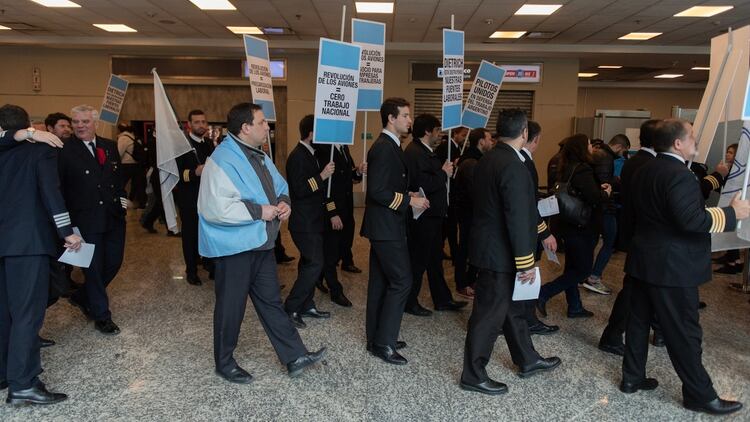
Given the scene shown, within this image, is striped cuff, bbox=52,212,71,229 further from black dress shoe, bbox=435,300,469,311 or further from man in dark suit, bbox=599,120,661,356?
man in dark suit, bbox=599,120,661,356

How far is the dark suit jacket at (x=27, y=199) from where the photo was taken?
2.88 metres

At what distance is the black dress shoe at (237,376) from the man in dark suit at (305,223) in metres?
0.94

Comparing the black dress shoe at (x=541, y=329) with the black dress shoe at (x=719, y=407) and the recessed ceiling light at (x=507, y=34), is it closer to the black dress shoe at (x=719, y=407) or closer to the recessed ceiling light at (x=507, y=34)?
the black dress shoe at (x=719, y=407)

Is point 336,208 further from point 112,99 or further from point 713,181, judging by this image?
point 112,99

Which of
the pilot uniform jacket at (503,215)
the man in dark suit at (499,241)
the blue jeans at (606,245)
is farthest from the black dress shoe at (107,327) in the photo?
the blue jeans at (606,245)

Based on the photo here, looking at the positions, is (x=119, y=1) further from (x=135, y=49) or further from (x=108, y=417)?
(x=108, y=417)

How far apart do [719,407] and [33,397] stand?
3687mm

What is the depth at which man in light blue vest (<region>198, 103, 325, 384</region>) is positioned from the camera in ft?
9.68

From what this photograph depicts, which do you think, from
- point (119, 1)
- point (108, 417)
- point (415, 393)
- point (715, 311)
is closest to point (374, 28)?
point (415, 393)

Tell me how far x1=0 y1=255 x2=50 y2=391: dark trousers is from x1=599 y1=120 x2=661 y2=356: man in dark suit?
351 cm

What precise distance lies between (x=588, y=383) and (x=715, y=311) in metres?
2.26

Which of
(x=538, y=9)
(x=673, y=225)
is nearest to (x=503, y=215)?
(x=673, y=225)

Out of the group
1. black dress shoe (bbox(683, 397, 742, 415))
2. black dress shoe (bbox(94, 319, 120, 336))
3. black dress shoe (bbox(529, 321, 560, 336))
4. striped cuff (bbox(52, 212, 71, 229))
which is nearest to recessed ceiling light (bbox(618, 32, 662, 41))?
black dress shoe (bbox(529, 321, 560, 336))

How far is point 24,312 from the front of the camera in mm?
2906
